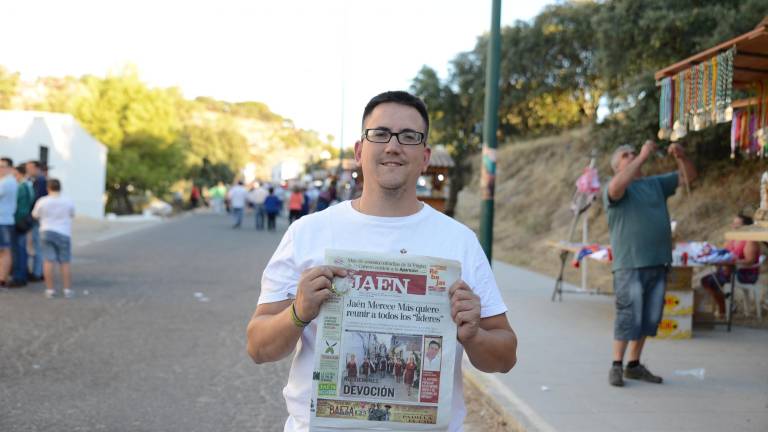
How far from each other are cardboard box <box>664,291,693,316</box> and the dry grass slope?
18.2ft

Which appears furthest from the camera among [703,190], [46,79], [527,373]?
[46,79]

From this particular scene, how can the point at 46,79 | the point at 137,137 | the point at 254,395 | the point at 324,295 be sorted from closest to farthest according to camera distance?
the point at 324,295
the point at 254,395
the point at 137,137
the point at 46,79

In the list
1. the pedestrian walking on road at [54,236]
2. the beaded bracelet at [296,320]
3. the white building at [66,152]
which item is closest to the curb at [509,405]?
the beaded bracelet at [296,320]

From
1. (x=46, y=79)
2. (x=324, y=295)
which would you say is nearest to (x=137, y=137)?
(x=46, y=79)

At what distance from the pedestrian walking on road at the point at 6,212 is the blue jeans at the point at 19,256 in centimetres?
17

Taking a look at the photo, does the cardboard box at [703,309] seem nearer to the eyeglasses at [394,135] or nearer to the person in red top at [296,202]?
the eyeglasses at [394,135]

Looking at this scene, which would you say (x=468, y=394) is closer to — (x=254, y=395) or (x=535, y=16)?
(x=254, y=395)

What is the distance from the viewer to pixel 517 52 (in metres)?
31.9

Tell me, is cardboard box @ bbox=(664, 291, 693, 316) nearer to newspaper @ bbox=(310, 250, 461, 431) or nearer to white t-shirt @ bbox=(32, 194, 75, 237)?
newspaper @ bbox=(310, 250, 461, 431)

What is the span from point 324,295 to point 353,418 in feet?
1.19

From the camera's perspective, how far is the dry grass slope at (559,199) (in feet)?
54.7

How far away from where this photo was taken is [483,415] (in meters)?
6.06

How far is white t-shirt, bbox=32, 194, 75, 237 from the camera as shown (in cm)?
1102

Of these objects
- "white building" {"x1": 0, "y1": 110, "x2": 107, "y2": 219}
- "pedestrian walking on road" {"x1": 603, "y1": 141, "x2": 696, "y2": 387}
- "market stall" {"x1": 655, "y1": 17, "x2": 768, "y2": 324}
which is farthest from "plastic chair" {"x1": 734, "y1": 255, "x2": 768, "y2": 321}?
"white building" {"x1": 0, "y1": 110, "x2": 107, "y2": 219}
